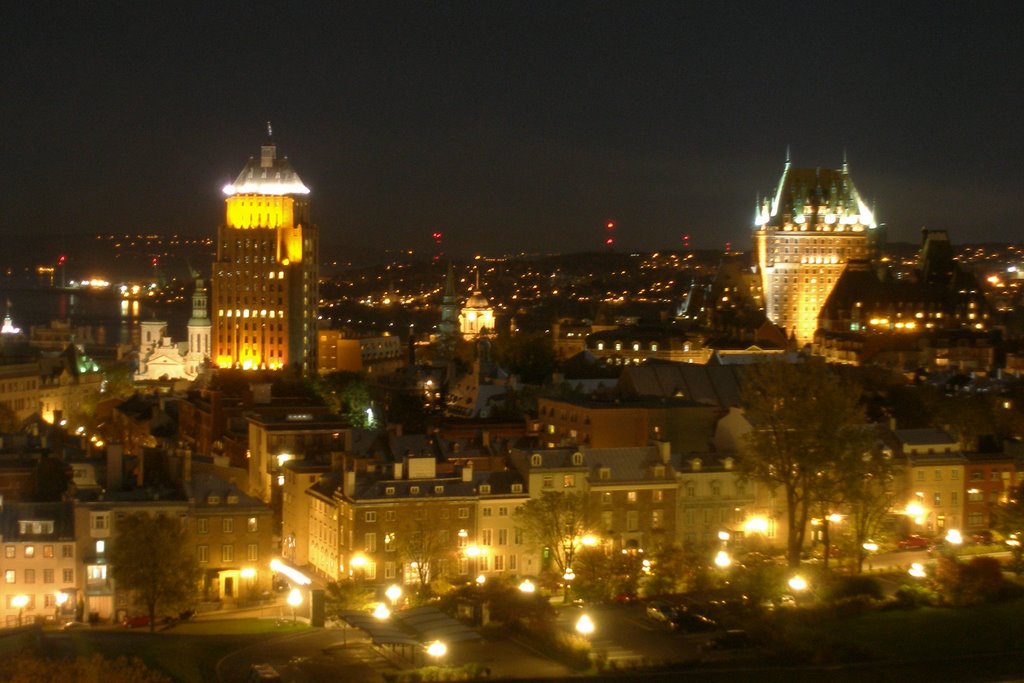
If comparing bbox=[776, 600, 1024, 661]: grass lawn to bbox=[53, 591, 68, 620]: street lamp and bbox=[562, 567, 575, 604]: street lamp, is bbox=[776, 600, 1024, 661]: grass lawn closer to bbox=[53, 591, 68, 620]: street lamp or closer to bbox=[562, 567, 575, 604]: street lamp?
bbox=[562, 567, 575, 604]: street lamp

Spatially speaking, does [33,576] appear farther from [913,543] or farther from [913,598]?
[913,543]

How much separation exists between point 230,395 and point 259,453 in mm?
10950

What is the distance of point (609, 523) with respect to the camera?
34.3 metres

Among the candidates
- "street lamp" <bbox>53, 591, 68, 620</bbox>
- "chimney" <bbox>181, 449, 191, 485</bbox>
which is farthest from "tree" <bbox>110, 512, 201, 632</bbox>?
"chimney" <bbox>181, 449, 191, 485</bbox>

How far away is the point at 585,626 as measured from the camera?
27.7 m

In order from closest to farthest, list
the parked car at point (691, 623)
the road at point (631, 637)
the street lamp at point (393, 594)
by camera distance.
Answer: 1. the road at point (631, 637)
2. the parked car at point (691, 623)
3. the street lamp at point (393, 594)

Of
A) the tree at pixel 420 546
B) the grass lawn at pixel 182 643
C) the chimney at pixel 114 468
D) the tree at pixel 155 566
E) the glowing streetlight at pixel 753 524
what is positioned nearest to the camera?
the grass lawn at pixel 182 643

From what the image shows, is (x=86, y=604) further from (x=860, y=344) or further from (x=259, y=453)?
(x=860, y=344)

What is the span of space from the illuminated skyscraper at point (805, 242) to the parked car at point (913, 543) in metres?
59.8

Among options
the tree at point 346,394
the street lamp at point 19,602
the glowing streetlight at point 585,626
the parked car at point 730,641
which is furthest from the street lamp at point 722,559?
the tree at point 346,394

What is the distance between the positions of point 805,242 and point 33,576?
235ft

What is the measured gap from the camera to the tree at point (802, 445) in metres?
34.2

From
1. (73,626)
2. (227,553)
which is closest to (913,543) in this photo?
(227,553)

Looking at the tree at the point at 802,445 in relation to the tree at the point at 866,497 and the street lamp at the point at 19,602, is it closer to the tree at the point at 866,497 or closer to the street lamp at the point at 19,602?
the tree at the point at 866,497
